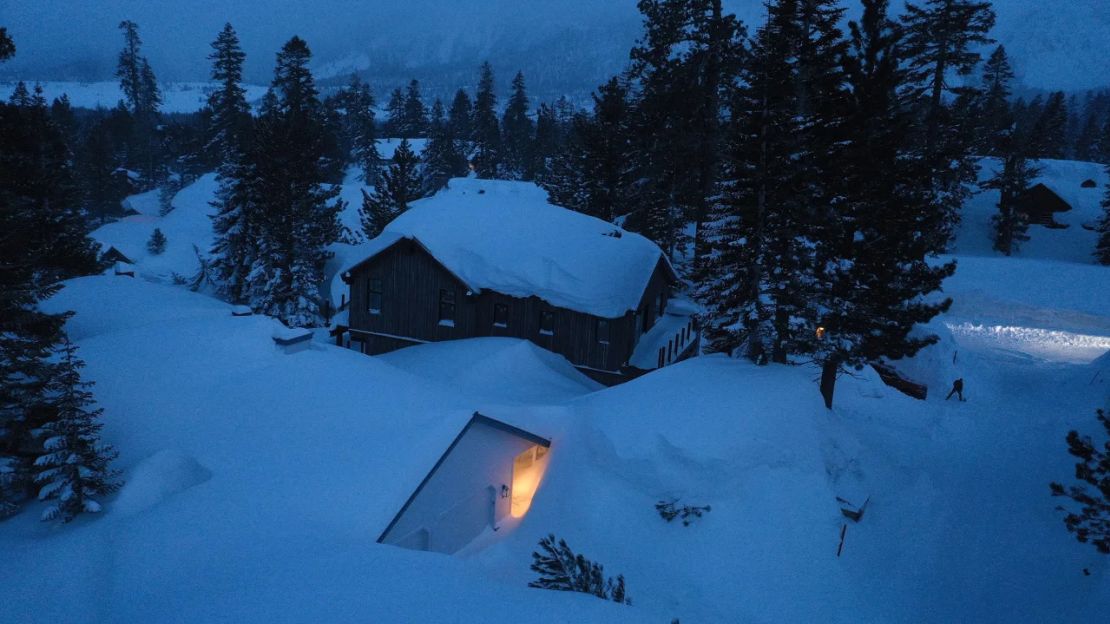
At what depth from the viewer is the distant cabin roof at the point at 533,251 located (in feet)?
78.7

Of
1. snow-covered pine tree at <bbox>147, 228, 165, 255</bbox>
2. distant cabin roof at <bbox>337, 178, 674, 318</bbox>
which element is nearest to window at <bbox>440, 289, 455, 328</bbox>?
distant cabin roof at <bbox>337, 178, 674, 318</bbox>

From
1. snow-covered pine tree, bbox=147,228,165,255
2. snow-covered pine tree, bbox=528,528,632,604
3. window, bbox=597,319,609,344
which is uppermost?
snow-covered pine tree, bbox=147,228,165,255

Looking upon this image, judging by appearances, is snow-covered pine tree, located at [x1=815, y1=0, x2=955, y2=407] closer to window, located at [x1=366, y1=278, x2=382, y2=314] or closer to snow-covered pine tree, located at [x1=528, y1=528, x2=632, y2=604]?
snow-covered pine tree, located at [x1=528, y1=528, x2=632, y2=604]

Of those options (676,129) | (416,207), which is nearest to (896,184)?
(676,129)

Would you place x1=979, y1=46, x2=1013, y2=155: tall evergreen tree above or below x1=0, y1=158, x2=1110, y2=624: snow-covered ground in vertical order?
above

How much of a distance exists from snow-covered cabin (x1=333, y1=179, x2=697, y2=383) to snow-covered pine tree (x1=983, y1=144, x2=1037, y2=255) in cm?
3915

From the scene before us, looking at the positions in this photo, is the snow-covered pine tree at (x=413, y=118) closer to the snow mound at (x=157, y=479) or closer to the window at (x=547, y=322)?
the window at (x=547, y=322)

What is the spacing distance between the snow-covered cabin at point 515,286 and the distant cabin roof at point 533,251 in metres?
0.05

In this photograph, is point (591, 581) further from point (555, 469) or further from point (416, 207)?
point (416, 207)

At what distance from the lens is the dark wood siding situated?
2392 centimetres

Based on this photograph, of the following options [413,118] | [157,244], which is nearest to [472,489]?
[157,244]

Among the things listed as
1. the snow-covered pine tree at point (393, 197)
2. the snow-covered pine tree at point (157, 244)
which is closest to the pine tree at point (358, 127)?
the snow-covered pine tree at point (157, 244)

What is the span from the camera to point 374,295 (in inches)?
1067

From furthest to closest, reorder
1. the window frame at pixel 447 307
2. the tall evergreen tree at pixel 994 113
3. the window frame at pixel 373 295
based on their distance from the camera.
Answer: the tall evergreen tree at pixel 994 113
the window frame at pixel 373 295
the window frame at pixel 447 307
